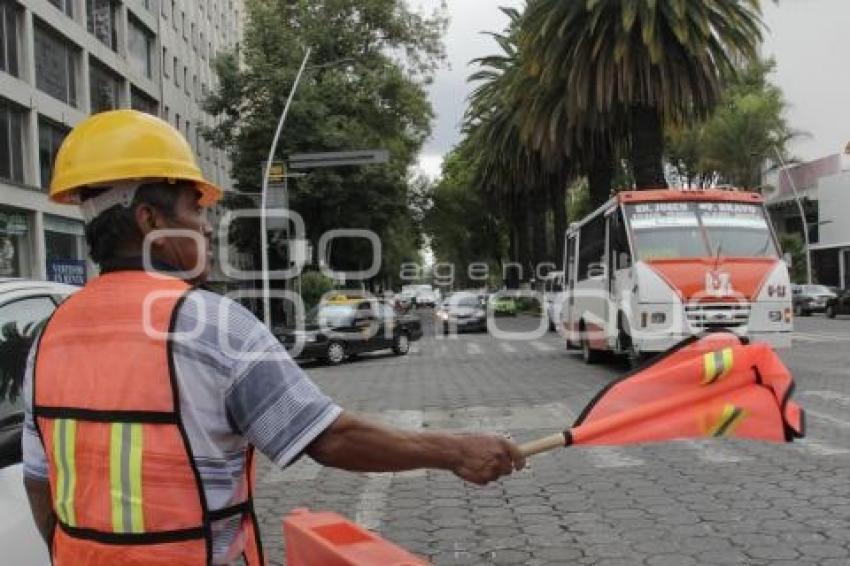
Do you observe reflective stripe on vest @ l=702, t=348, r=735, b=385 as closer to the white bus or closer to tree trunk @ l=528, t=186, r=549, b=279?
the white bus

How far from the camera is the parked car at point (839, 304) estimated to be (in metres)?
37.9

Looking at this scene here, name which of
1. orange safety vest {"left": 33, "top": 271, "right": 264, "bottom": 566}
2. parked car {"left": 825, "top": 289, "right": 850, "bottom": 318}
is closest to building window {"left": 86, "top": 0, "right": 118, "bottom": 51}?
parked car {"left": 825, "top": 289, "right": 850, "bottom": 318}

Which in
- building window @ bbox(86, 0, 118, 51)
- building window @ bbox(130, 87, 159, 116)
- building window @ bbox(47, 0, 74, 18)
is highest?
building window @ bbox(86, 0, 118, 51)

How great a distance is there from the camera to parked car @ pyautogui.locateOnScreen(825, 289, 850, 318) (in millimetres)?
37906

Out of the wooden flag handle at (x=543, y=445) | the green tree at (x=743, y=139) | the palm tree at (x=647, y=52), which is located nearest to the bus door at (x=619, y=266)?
the palm tree at (x=647, y=52)

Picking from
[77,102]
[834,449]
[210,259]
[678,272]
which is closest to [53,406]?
[210,259]

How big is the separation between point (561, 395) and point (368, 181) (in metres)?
30.9

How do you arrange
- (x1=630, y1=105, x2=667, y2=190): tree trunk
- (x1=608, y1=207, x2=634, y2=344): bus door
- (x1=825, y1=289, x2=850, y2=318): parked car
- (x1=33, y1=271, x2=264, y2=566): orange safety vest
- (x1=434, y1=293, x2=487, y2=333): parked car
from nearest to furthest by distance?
1. (x1=33, y1=271, x2=264, y2=566): orange safety vest
2. (x1=608, y1=207, x2=634, y2=344): bus door
3. (x1=630, y1=105, x2=667, y2=190): tree trunk
4. (x1=434, y1=293, x2=487, y2=333): parked car
5. (x1=825, y1=289, x2=850, y2=318): parked car

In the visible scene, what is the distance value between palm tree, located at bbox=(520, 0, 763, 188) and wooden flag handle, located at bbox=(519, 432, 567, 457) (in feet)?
69.6

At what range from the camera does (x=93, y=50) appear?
3325cm

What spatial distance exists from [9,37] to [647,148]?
1749 cm

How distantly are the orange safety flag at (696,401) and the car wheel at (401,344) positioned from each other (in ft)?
73.9

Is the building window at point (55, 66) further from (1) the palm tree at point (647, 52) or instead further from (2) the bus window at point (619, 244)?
(2) the bus window at point (619, 244)

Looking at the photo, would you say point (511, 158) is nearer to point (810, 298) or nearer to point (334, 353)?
point (810, 298)
